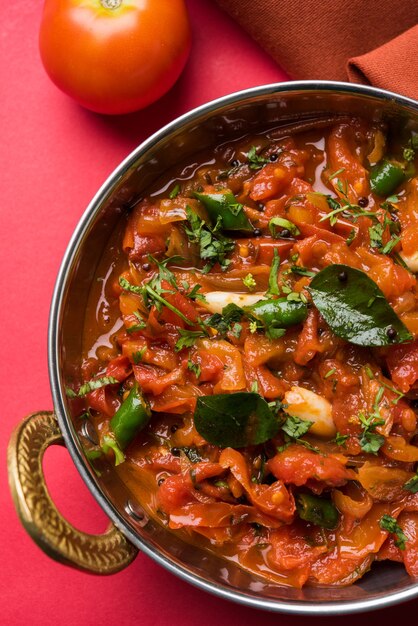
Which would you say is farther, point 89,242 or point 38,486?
point 89,242

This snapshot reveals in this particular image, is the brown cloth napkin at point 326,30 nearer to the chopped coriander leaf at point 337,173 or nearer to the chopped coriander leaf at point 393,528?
the chopped coriander leaf at point 337,173

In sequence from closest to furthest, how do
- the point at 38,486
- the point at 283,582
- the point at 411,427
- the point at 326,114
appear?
1. the point at 38,486
2. the point at 411,427
3. the point at 283,582
4. the point at 326,114

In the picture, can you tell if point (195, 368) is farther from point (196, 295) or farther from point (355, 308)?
point (355, 308)

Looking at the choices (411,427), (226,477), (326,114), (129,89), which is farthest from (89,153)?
(411,427)

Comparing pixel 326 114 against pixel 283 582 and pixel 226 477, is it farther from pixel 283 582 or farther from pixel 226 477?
pixel 283 582

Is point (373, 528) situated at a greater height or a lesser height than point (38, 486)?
lesser

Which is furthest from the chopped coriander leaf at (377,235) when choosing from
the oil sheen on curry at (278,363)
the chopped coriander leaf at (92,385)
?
the chopped coriander leaf at (92,385)
